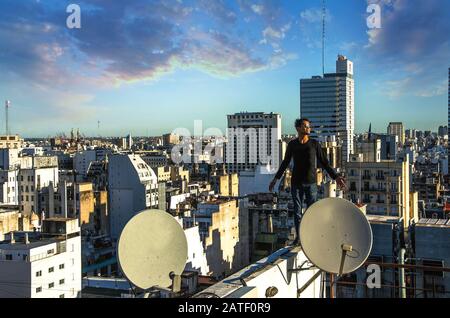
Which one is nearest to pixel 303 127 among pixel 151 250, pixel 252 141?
pixel 151 250

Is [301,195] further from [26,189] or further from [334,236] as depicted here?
[26,189]

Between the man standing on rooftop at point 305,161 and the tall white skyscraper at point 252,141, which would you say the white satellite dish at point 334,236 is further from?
the tall white skyscraper at point 252,141

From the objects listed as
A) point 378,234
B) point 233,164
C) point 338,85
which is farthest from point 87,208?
point 338,85

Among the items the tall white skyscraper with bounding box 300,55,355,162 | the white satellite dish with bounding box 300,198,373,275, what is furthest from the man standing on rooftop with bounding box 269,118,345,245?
the tall white skyscraper with bounding box 300,55,355,162

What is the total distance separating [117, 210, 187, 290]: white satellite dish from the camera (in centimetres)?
372

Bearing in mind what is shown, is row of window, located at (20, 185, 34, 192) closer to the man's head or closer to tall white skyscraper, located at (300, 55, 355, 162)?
the man's head

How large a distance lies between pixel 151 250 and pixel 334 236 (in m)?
1.43

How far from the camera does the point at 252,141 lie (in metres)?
75.3

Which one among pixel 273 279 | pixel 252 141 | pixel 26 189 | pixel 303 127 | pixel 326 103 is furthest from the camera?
pixel 326 103

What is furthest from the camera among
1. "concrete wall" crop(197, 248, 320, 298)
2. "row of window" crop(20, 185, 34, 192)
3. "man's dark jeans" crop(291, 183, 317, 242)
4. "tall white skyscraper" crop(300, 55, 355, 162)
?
"tall white skyscraper" crop(300, 55, 355, 162)

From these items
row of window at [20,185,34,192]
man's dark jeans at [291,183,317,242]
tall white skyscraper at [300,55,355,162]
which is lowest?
row of window at [20,185,34,192]

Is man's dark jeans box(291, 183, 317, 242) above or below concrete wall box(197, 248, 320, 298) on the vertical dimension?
above
